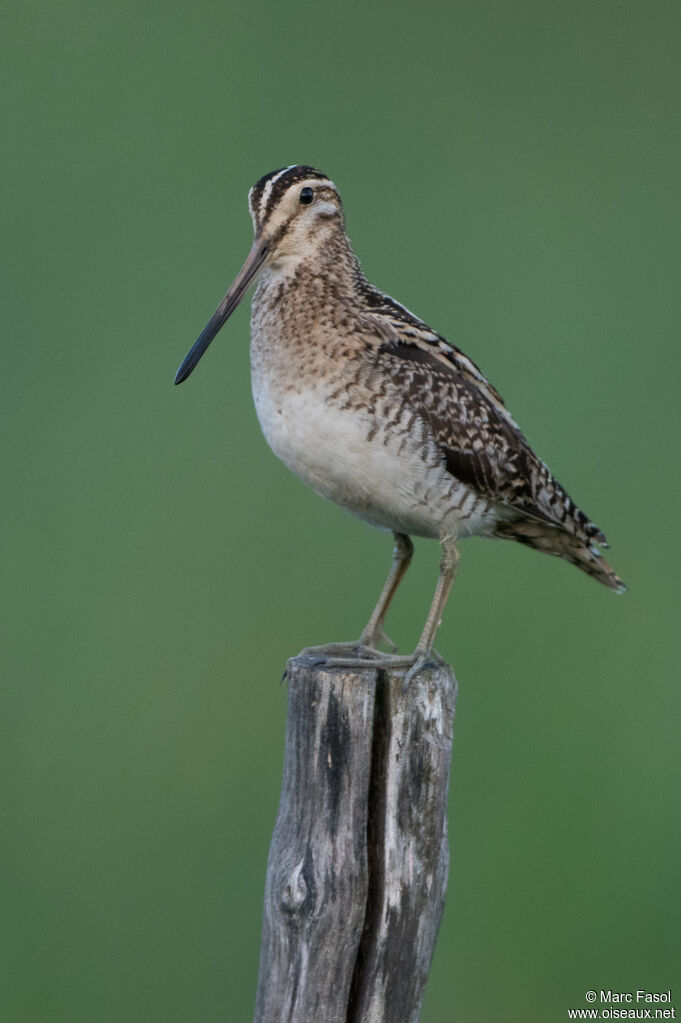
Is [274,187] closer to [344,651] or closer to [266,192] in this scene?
[266,192]

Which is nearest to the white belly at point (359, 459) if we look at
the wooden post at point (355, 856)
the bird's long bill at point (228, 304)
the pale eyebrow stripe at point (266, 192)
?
the bird's long bill at point (228, 304)

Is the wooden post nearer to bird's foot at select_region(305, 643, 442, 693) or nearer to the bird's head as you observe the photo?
bird's foot at select_region(305, 643, 442, 693)

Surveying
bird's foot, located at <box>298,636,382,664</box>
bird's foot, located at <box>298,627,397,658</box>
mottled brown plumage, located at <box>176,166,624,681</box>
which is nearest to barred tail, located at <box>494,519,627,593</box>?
mottled brown plumage, located at <box>176,166,624,681</box>

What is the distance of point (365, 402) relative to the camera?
16.0 ft

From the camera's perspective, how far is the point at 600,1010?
5.49m

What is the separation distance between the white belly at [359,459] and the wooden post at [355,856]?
0.76 meters

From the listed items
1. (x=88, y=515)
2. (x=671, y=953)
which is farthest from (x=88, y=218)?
(x=671, y=953)

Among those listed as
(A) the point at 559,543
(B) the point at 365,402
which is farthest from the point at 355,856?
(A) the point at 559,543

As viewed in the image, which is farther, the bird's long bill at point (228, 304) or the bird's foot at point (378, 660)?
the bird's long bill at point (228, 304)

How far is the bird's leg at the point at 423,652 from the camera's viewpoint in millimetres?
4633

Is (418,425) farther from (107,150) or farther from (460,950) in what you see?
(107,150)

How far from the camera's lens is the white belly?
486 centimetres

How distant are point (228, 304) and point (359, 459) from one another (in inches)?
25.1

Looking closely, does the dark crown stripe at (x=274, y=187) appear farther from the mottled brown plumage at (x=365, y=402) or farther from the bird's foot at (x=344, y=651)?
the bird's foot at (x=344, y=651)
